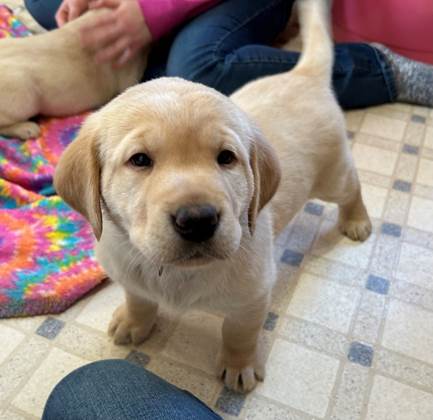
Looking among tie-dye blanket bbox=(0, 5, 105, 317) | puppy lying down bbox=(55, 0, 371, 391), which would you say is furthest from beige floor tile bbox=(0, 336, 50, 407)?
puppy lying down bbox=(55, 0, 371, 391)

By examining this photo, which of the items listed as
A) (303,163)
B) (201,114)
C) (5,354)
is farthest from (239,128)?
(5,354)

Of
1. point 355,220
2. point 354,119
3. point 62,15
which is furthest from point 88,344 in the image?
point 62,15

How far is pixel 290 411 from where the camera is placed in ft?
4.82

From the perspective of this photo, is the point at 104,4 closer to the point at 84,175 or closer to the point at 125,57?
the point at 125,57

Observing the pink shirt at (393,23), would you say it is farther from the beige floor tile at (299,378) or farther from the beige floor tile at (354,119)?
the beige floor tile at (299,378)

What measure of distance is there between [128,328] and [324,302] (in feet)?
2.07

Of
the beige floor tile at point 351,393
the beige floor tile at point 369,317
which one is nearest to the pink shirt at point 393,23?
the beige floor tile at point 369,317

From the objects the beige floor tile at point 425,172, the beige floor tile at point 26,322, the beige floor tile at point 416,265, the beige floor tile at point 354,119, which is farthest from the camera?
the beige floor tile at point 354,119

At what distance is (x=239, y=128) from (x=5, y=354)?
39.6 inches

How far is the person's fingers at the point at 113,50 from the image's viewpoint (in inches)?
94.2

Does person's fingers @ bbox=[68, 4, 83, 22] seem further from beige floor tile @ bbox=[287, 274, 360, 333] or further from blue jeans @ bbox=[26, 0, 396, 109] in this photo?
beige floor tile @ bbox=[287, 274, 360, 333]

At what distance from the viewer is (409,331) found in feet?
5.48

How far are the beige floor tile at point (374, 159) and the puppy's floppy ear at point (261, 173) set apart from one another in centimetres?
110

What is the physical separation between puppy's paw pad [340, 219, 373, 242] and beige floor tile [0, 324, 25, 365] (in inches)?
45.1
